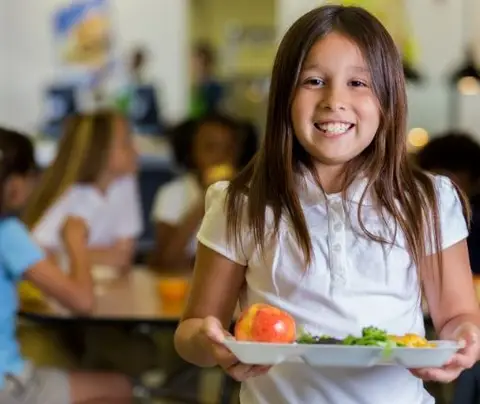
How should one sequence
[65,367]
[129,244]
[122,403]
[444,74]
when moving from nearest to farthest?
1. [122,403]
2. [65,367]
3. [129,244]
4. [444,74]

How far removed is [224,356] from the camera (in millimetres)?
1349

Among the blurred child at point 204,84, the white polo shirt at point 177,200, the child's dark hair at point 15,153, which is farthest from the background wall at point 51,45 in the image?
the child's dark hair at point 15,153

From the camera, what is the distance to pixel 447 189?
59.7 inches

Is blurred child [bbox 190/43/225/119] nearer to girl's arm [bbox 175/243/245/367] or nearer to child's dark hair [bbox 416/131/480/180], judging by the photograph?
child's dark hair [bbox 416/131/480/180]

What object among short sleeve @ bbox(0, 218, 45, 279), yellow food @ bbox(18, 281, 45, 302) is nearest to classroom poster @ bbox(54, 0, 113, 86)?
yellow food @ bbox(18, 281, 45, 302)

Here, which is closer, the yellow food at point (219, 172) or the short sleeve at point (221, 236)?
the short sleeve at point (221, 236)

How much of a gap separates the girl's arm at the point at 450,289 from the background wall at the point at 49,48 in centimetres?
521

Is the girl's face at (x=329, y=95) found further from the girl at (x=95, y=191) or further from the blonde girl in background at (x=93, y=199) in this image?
the girl at (x=95, y=191)

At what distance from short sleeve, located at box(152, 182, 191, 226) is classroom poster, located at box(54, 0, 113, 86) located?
2.91 m

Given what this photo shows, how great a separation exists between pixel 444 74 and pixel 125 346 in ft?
9.84

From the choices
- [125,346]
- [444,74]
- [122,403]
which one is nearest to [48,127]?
[444,74]

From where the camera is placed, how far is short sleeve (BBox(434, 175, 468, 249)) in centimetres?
149

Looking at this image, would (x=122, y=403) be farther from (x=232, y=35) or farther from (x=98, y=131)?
(x=232, y=35)

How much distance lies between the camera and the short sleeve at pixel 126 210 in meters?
3.69
